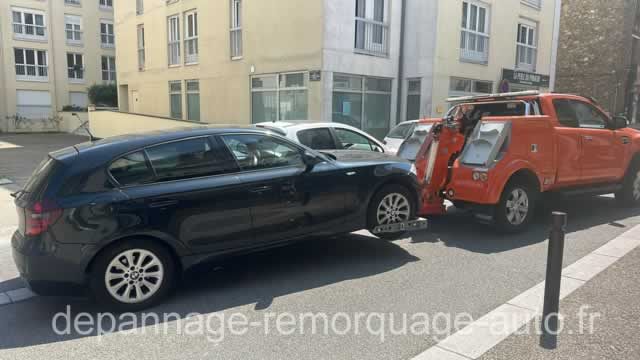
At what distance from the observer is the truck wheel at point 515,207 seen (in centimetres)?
661

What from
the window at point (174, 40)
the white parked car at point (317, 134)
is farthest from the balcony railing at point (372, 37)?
the window at point (174, 40)

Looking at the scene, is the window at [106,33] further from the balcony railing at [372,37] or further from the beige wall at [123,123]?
the balcony railing at [372,37]

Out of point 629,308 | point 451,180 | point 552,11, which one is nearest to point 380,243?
point 451,180

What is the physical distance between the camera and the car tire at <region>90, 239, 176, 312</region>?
13.8ft

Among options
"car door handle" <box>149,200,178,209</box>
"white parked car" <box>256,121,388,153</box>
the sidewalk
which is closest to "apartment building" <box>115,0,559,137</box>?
"white parked car" <box>256,121,388,153</box>

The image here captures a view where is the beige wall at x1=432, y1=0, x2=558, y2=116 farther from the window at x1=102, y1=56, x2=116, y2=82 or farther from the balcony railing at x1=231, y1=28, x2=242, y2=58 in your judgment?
the window at x1=102, y1=56, x2=116, y2=82

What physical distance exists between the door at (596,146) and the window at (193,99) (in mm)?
16029

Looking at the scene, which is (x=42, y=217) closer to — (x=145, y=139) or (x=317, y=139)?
(x=145, y=139)

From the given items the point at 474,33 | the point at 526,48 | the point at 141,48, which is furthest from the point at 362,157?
the point at 141,48

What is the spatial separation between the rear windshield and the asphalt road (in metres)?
1.12

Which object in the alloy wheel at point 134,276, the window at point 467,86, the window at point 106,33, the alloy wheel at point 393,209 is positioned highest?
the window at point 106,33

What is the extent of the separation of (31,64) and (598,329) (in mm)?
41225

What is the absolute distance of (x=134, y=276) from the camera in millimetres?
4328

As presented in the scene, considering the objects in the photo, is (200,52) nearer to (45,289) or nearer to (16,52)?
(45,289)
